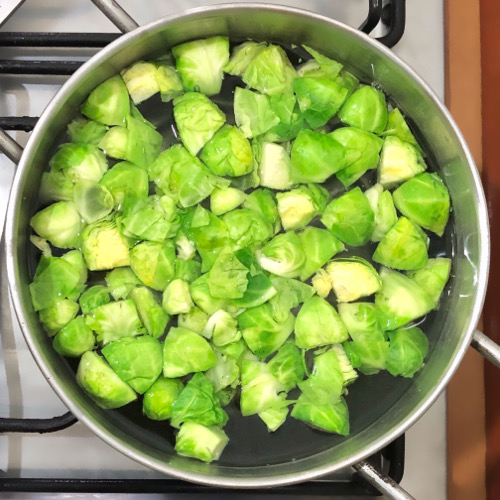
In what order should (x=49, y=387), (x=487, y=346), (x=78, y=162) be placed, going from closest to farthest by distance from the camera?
1. (x=487, y=346)
2. (x=78, y=162)
3. (x=49, y=387)

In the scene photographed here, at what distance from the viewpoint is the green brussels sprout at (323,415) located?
3.24 ft

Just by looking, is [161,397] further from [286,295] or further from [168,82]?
[168,82]

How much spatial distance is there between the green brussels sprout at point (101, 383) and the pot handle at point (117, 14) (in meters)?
0.53

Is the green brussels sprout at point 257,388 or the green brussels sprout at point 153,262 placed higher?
the green brussels sprout at point 153,262

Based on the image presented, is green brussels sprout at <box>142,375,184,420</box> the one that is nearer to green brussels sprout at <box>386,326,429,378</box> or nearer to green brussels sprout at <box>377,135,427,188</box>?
green brussels sprout at <box>386,326,429,378</box>

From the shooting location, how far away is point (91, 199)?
0.96m

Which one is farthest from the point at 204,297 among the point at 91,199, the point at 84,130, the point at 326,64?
the point at 326,64

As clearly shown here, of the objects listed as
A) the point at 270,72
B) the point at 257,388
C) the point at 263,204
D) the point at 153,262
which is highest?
the point at 270,72

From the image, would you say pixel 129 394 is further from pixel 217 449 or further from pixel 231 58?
pixel 231 58

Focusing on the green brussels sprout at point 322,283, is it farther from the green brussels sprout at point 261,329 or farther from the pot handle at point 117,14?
the pot handle at point 117,14

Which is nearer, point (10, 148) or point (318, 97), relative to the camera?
point (10, 148)

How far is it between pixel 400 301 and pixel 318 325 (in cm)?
15

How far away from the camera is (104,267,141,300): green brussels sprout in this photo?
984 mm

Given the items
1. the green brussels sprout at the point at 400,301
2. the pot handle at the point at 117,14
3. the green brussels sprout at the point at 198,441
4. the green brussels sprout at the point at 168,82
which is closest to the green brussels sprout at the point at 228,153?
the green brussels sprout at the point at 168,82
